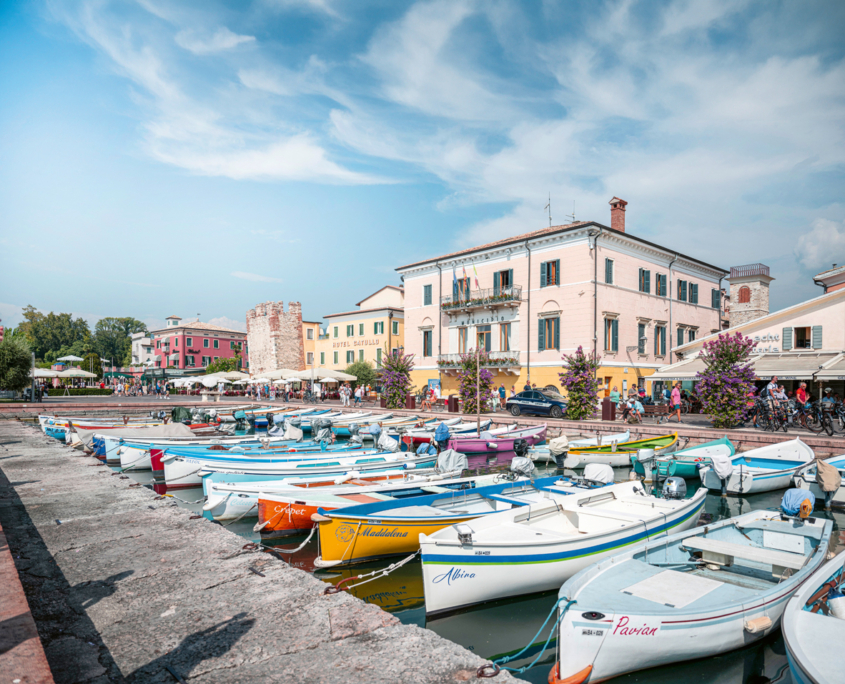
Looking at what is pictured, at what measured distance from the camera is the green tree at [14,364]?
107ft

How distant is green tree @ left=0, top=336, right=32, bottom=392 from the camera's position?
3275cm

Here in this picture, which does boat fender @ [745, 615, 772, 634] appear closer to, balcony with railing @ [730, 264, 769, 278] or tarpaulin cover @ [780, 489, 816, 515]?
tarpaulin cover @ [780, 489, 816, 515]

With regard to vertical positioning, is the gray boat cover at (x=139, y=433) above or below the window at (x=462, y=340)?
below

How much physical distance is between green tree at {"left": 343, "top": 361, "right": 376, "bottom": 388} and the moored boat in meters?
41.7

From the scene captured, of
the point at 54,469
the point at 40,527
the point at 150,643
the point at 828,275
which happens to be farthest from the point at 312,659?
the point at 828,275

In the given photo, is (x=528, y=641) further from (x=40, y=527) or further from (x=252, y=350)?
(x=252, y=350)

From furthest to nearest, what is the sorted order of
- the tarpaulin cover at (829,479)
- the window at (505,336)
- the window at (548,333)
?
the window at (505,336), the window at (548,333), the tarpaulin cover at (829,479)

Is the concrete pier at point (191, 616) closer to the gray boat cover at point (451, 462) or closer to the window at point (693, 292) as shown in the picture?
the gray boat cover at point (451, 462)

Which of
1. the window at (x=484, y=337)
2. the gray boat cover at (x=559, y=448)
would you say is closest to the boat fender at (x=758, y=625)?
the gray boat cover at (x=559, y=448)

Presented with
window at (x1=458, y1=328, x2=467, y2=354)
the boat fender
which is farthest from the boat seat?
window at (x1=458, y1=328, x2=467, y2=354)

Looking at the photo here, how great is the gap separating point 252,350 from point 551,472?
54.1 m

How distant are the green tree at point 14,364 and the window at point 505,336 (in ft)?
102

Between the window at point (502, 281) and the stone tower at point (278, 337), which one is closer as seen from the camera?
the window at point (502, 281)

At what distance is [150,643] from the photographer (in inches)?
165
